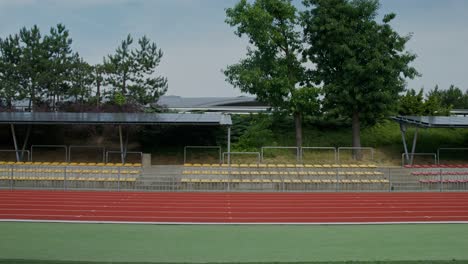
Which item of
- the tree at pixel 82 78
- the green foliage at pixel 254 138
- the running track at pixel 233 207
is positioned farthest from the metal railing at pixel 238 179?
the tree at pixel 82 78

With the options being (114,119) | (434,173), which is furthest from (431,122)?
(114,119)

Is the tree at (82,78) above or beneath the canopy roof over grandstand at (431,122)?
above

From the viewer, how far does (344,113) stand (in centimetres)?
3116

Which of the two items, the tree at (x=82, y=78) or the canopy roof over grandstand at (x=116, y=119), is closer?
the canopy roof over grandstand at (x=116, y=119)

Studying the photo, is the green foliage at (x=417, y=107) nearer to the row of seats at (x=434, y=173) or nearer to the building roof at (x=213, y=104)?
the building roof at (x=213, y=104)

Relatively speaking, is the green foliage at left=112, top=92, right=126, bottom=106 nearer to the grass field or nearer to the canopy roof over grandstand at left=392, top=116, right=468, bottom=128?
the canopy roof over grandstand at left=392, top=116, right=468, bottom=128

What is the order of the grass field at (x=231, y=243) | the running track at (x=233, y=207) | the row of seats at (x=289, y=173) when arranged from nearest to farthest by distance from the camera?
the grass field at (x=231, y=243), the running track at (x=233, y=207), the row of seats at (x=289, y=173)

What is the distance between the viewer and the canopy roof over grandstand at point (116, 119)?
26.7 m

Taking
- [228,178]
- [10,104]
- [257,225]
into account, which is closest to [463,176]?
[228,178]

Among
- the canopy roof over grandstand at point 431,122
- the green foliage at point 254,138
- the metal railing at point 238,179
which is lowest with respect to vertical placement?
the metal railing at point 238,179

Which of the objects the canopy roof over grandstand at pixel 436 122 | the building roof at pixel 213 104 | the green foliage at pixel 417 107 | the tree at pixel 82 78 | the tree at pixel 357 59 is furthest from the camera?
the building roof at pixel 213 104

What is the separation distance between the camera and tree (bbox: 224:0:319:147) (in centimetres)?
3050

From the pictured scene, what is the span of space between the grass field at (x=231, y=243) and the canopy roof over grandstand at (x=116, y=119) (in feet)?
45.0

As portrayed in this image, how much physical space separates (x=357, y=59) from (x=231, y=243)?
22.2m
